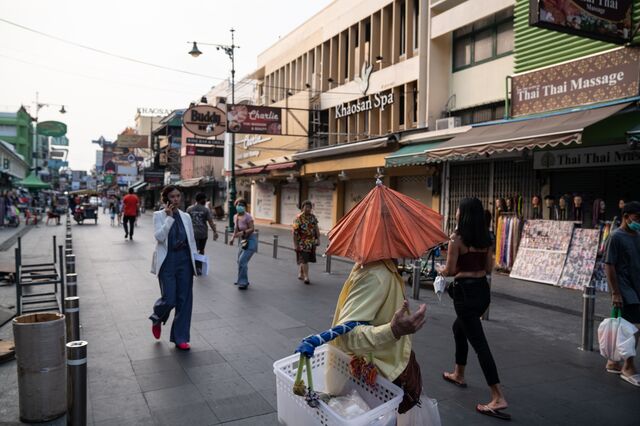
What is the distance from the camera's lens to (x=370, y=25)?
20.7 metres

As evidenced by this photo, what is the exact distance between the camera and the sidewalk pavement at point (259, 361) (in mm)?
4133

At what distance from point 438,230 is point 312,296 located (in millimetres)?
6080

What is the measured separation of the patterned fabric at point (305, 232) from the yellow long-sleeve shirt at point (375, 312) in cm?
752

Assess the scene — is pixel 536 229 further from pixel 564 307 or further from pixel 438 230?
pixel 438 230

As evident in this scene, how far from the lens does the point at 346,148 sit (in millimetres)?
19938

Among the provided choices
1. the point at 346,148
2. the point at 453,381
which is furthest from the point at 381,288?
the point at 346,148

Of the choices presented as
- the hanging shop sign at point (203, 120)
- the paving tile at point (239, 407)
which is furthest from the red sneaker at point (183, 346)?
the hanging shop sign at point (203, 120)

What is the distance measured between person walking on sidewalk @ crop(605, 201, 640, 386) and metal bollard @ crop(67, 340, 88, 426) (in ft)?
15.3

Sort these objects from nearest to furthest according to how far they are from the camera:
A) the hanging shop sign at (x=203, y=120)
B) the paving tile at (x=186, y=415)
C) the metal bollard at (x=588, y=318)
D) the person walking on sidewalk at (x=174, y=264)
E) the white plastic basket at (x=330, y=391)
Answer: the white plastic basket at (x=330, y=391) < the paving tile at (x=186, y=415) < the person walking on sidewalk at (x=174, y=264) < the metal bollard at (x=588, y=318) < the hanging shop sign at (x=203, y=120)

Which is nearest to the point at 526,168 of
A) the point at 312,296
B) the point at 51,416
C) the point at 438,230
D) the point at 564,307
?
the point at 564,307

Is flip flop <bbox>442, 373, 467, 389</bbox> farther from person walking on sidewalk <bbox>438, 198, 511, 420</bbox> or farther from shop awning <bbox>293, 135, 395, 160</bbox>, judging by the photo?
shop awning <bbox>293, 135, 395, 160</bbox>

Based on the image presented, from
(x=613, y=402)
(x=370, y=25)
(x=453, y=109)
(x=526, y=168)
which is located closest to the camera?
(x=613, y=402)

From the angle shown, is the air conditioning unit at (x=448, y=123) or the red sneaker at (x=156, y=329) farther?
the air conditioning unit at (x=448, y=123)

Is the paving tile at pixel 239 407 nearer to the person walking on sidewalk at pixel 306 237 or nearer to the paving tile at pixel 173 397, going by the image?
the paving tile at pixel 173 397
